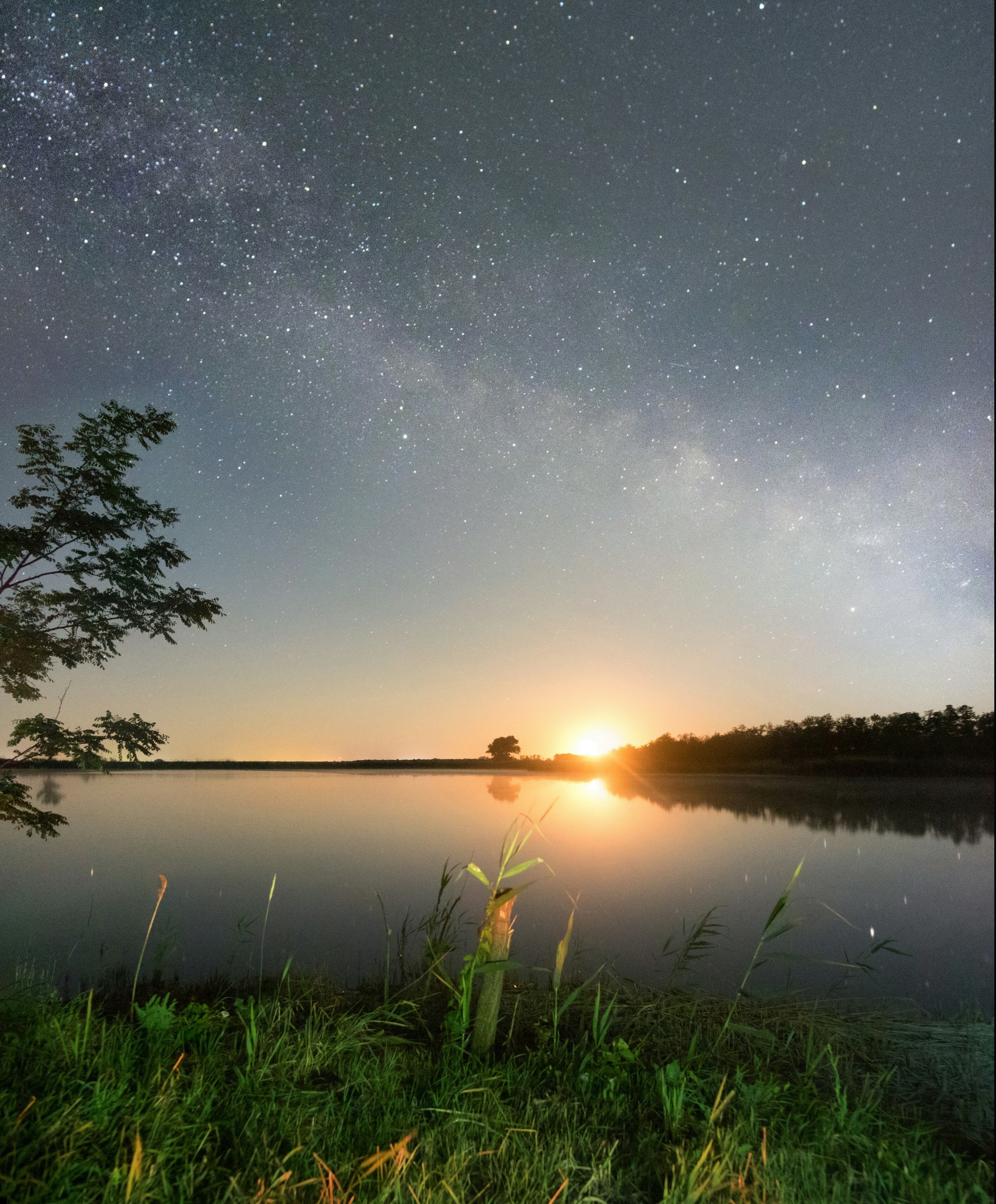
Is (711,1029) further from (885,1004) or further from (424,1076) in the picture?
(424,1076)

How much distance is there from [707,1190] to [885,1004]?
372 cm

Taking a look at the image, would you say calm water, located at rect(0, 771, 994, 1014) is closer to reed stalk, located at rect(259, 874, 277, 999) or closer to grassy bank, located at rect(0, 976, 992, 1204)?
reed stalk, located at rect(259, 874, 277, 999)

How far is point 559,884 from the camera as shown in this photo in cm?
963

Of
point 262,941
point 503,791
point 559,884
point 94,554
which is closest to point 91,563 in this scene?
point 94,554

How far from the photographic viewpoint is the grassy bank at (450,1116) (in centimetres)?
202

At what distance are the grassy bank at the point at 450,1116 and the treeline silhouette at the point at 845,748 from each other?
66.4 inches

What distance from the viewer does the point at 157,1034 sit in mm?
2873

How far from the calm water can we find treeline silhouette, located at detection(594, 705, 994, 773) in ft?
0.72

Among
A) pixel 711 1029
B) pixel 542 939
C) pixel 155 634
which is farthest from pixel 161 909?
pixel 711 1029

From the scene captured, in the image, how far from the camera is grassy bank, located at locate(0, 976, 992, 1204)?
6.61 feet

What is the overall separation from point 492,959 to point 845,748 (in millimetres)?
8317

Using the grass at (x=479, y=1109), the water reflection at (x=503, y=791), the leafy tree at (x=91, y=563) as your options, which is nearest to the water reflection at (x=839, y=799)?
the water reflection at (x=503, y=791)

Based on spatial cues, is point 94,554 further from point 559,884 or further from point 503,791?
point 503,791

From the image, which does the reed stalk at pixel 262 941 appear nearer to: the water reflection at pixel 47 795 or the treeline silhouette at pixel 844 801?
the water reflection at pixel 47 795
